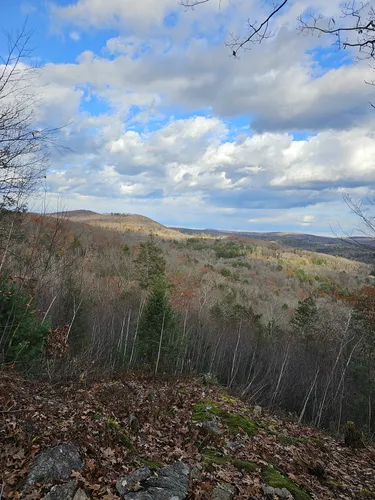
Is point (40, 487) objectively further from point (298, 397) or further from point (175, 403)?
point (298, 397)

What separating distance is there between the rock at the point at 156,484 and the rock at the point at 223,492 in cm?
45

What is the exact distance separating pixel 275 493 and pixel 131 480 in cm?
243

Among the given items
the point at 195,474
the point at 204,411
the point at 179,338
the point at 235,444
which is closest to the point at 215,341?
the point at 179,338

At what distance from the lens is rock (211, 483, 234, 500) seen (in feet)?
17.0

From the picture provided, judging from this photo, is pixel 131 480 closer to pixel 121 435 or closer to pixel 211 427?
pixel 121 435

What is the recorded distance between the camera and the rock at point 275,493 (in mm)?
5523

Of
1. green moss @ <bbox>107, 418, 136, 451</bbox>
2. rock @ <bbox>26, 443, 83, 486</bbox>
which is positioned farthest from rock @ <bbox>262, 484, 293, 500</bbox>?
rock @ <bbox>26, 443, 83, 486</bbox>

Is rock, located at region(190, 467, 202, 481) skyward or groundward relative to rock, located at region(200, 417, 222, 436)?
skyward

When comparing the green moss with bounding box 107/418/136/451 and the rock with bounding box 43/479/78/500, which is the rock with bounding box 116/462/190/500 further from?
the green moss with bounding box 107/418/136/451

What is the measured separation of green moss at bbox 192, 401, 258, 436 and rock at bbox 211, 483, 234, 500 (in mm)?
3143

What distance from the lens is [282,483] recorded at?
19.4 feet

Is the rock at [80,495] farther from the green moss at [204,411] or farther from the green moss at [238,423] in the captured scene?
the green moss at [238,423]

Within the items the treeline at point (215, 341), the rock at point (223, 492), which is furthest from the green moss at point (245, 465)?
the treeline at point (215, 341)

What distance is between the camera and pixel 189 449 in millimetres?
6699
